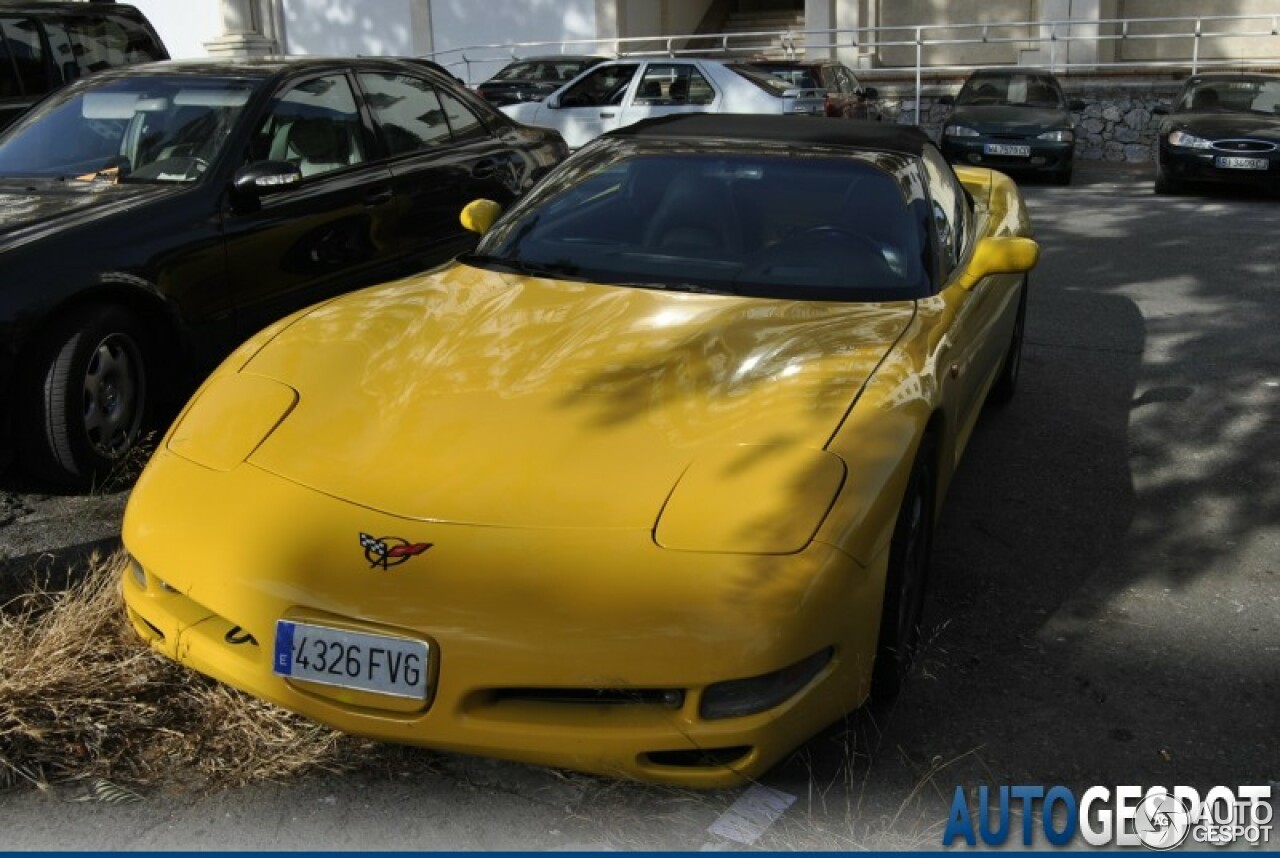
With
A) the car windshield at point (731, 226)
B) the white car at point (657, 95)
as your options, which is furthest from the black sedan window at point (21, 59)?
the car windshield at point (731, 226)

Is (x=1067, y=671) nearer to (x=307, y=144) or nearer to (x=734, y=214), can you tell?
(x=734, y=214)

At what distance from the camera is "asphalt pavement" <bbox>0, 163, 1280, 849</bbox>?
9.93 feet

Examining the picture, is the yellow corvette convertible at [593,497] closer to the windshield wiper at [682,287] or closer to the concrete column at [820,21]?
the windshield wiper at [682,287]

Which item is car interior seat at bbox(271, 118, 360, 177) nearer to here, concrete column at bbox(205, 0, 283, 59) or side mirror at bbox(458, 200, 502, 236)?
side mirror at bbox(458, 200, 502, 236)

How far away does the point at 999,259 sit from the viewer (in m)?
4.46

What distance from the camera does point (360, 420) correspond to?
3459 mm

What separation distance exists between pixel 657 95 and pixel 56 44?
22.4 feet

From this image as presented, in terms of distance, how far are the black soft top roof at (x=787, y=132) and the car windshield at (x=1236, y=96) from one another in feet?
36.5

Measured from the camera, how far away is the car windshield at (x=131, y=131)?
5832 mm

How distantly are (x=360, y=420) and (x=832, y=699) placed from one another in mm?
1381

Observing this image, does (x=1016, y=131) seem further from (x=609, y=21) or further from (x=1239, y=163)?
(x=609, y=21)

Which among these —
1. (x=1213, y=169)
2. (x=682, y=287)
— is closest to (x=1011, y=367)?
(x=682, y=287)

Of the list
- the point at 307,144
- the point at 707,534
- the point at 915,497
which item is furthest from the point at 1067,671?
the point at 307,144

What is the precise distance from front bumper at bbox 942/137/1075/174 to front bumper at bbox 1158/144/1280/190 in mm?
1382
